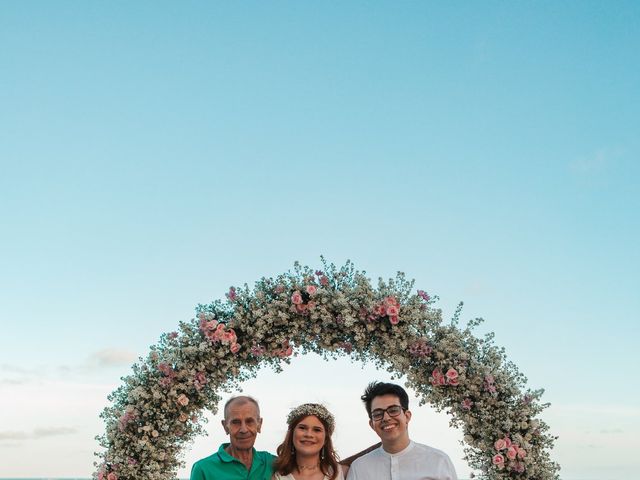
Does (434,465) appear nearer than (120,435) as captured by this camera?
Yes

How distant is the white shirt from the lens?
6.88 meters

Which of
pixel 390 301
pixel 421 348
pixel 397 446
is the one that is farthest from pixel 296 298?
pixel 397 446

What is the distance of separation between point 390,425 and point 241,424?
1452 millimetres

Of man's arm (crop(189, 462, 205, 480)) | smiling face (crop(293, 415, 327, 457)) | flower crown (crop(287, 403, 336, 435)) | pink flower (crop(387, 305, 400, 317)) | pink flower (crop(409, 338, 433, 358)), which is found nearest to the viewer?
smiling face (crop(293, 415, 327, 457))

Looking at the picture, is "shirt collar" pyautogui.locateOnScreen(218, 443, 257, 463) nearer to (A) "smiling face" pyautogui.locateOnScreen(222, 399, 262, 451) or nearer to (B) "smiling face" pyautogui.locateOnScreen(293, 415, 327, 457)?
(A) "smiling face" pyautogui.locateOnScreen(222, 399, 262, 451)

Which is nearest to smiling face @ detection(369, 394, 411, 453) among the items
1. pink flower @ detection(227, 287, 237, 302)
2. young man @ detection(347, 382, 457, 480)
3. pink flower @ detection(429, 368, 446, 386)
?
young man @ detection(347, 382, 457, 480)

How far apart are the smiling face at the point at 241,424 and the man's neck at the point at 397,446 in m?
1.34

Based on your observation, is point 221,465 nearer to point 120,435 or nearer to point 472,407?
point 120,435

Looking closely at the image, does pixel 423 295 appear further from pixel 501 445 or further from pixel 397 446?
pixel 397 446

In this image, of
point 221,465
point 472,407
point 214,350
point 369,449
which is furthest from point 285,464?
point 472,407

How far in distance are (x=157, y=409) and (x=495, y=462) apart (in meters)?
3.99

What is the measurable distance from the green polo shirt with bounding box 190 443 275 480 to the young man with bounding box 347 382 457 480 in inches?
34.8

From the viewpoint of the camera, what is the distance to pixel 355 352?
8.53m

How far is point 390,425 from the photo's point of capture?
683cm
